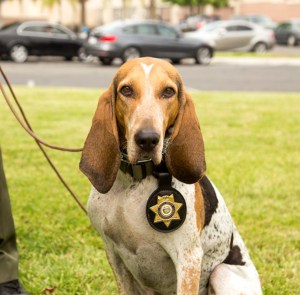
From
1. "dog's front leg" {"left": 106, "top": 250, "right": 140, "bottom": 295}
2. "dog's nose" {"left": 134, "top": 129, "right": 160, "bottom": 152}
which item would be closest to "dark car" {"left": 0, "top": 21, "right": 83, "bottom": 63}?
"dog's front leg" {"left": 106, "top": 250, "right": 140, "bottom": 295}

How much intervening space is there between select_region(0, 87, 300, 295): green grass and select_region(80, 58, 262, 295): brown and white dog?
3.32ft

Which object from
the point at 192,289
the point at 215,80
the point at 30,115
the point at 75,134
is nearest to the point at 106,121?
the point at 192,289

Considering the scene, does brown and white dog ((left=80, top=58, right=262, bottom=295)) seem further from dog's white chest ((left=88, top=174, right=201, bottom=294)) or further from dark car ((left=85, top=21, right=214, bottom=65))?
Result: dark car ((left=85, top=21, right=214, bottom=65))

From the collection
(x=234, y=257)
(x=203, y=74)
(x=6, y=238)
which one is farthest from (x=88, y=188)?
(x=203, y=74)

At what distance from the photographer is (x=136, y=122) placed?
2492mm

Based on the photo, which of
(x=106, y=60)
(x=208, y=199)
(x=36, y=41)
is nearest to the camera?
(x=208, y=199)

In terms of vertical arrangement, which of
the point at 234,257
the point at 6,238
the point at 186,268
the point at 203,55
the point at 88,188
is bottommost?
the point at 203,55

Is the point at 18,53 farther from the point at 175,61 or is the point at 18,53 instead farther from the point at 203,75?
the point at 203,75

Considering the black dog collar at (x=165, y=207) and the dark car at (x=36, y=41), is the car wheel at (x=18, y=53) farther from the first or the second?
the black dog collar at (x=165, y=207)

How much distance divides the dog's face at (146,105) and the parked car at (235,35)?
83.3 ft

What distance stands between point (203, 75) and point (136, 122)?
53.3ft

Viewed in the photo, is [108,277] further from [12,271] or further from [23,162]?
[23,162]

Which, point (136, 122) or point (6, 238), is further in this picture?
point (6, 238)

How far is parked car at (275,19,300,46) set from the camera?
3856 centimetres
